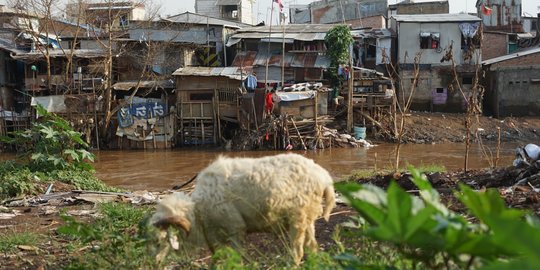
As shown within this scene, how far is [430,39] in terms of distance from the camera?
33.9m

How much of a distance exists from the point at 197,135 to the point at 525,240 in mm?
28991

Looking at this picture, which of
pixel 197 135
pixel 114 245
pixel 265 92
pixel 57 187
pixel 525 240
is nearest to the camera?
pixel 525 240

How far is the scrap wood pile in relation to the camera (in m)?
27.3

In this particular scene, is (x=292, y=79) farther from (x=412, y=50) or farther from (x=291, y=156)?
(x=291, y=156)

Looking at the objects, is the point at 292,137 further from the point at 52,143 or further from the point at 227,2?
the point at 227,2

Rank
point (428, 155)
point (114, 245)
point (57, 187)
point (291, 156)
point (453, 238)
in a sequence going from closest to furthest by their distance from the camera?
1. point (453, 238)
2. point (114, 245)
3. point (291, 156)
4. point (57, 187)
5. point (428, 155)

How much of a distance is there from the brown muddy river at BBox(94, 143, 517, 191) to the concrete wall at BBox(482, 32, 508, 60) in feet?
40.5

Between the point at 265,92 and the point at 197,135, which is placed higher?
the point at 265,92

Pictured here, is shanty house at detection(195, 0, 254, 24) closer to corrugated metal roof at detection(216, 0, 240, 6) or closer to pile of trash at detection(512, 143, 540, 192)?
corrugated metal roof at detection(216, 0, 240, 6)

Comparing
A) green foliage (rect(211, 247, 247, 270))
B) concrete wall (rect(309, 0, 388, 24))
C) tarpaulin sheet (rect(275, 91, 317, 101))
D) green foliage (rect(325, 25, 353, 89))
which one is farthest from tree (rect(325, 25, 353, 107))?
green foliage (rect(211, 247, 247, 270))

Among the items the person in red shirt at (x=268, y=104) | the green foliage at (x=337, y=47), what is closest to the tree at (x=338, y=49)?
the green foliage at (x=337, y=47)

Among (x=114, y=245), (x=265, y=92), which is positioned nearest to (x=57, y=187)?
(x=114, y=245)

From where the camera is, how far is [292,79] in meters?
32.6

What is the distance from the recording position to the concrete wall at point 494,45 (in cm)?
3791
